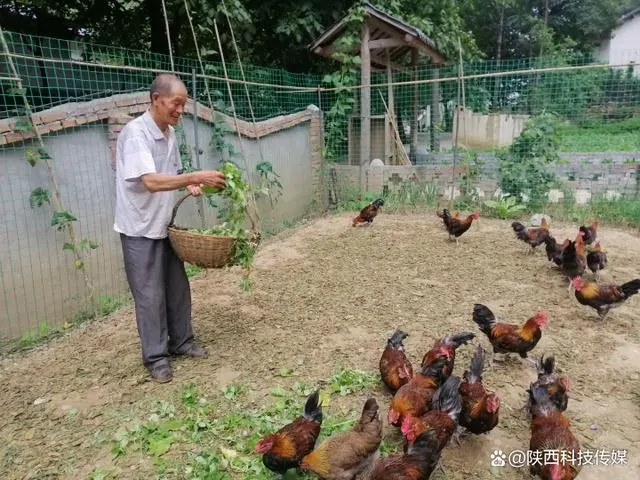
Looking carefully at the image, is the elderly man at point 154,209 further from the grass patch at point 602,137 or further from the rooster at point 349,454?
the grass patch at point 602,137

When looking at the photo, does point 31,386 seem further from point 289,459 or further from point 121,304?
point 289,459

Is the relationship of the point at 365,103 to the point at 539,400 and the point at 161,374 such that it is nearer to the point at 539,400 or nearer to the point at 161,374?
the point at 161,374

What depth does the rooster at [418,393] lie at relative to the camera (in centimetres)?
283

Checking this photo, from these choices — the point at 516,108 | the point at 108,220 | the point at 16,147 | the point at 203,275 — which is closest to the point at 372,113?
the point at 516,108

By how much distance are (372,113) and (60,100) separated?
694cm

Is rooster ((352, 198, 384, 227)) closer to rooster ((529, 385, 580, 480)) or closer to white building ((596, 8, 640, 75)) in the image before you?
rooster ((529, 385, 580, 480))

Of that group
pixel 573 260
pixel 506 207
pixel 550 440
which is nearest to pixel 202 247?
pixel 550 440

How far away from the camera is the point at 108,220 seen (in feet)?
17.1

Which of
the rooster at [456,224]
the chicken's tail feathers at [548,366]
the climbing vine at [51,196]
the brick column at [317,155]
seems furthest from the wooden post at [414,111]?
the chicken's tail feathers at [548,366]

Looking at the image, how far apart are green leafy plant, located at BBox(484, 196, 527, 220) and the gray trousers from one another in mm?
6380

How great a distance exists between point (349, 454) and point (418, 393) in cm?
63

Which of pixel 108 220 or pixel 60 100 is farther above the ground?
pixel 60 100

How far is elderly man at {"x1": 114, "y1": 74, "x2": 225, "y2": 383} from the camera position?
3.19m

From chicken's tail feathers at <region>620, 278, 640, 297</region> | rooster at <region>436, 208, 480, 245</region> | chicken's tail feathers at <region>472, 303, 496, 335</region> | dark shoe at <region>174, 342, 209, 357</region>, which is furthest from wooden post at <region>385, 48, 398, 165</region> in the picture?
dark shoe at <region>174, 342, 209, 357</region>
